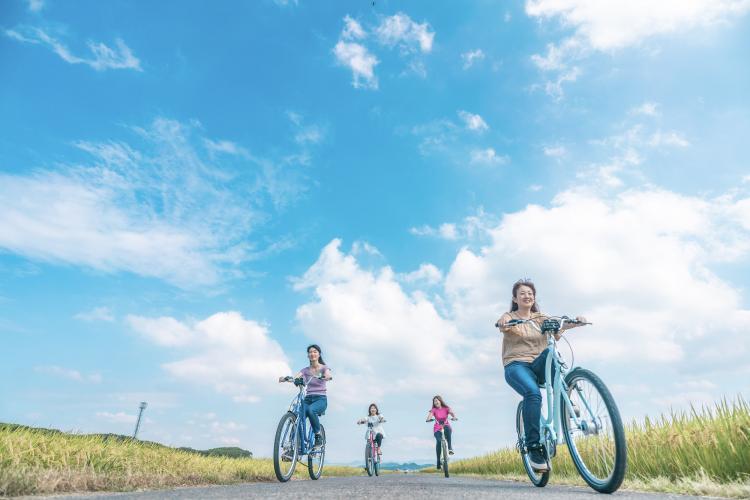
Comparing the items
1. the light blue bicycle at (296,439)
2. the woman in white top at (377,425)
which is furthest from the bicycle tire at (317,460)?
the woman in white top at (377,425)

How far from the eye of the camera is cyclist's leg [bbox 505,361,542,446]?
5.89 meters

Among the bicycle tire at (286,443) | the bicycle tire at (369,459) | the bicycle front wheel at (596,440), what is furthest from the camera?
the bicycle tire at (369,459)

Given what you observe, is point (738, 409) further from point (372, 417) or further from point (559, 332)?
point (372, 417)

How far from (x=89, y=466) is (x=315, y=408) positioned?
172 inches

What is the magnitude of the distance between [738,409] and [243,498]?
205 inches

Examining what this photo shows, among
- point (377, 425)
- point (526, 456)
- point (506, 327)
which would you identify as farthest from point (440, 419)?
point (506, 327)

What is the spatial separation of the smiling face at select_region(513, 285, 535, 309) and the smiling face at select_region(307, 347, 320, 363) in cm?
560

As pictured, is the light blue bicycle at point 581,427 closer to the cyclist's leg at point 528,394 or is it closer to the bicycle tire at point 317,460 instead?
the cyclist's leg at point 528,394

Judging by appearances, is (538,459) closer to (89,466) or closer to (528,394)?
(528,394)

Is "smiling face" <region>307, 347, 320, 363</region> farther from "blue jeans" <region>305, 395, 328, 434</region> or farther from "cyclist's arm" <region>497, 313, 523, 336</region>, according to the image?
"cyclist's arm" <region>497, 313, 523, 336</region>

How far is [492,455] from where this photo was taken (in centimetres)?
1559

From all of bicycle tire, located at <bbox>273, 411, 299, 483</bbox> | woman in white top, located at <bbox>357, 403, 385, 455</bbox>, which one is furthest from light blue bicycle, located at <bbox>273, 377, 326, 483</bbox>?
woman in white top, located at <bbox>357, 403, 385, 455</bbox>

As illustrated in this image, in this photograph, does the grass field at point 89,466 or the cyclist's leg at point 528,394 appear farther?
the cyclist's leg at point 528,394

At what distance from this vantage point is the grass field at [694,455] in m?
4.67
